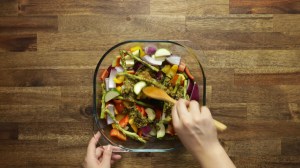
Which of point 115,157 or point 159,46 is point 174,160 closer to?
point 115,157

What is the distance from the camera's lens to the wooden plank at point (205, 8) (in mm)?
1423

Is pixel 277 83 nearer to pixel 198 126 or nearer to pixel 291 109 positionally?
pixel 291 109

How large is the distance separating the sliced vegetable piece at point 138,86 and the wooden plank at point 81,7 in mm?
310

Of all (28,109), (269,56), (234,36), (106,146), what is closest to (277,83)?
(269,56)

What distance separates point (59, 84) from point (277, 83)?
83cm

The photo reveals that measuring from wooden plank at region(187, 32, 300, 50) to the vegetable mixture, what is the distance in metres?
0.16

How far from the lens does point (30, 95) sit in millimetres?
1445

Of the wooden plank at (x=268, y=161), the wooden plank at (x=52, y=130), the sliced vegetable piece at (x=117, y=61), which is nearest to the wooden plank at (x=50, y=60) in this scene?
the sliced vegetable piece at (x=117, y=61)

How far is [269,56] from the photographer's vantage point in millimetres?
1436

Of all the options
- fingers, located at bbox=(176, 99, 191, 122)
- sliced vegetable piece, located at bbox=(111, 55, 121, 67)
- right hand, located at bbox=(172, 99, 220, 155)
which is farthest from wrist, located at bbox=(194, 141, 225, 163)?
sliced vegetable piece, located at bbox=(111, 55, 121, 67)

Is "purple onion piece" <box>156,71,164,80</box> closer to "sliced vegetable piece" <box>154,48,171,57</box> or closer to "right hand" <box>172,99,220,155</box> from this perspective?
"sliced vegetable piece" <box>154,48,171,57</box>

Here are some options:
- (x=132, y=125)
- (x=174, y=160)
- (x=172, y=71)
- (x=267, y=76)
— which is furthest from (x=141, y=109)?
(x=267, y=76)

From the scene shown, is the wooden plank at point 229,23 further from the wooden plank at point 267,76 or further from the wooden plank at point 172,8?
the wooden plank at point 267,76

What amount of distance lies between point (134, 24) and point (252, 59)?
1.53 ft
